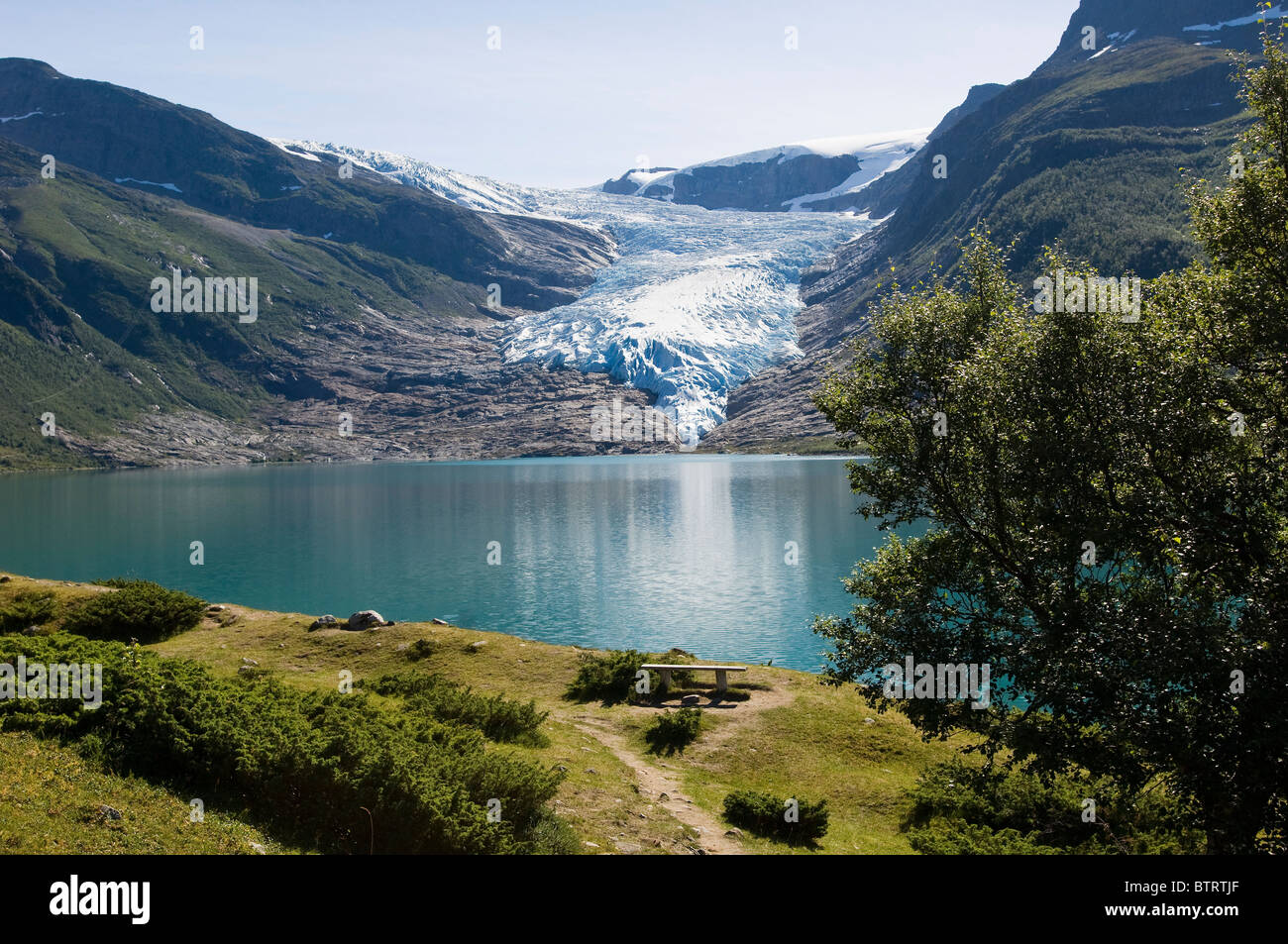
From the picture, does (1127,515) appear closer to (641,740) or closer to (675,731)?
(675,731)

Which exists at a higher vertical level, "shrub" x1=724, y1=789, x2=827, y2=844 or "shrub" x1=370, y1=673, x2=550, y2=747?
"shrub" x1=370, y1=673, x2=550, y2=747

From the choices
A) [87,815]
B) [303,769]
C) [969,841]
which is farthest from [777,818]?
[87,815]

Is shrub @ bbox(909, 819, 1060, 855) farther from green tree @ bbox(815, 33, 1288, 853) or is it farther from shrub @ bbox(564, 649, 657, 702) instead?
shrub @ bbox(564, 649, 657, 702)

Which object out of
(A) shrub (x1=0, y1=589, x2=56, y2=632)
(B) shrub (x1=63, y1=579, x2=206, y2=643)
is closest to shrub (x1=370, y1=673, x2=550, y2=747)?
(B) shrub (x1=63, y1=579, x2=206, y2=643)

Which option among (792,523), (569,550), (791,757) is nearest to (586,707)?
(791,757)

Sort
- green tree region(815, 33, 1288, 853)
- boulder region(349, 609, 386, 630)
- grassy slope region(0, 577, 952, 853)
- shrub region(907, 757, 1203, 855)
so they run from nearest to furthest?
green tree region(815, 33, 1288, 853) < shrub region(907, 757, 1203, 855) < grassy slope region(0, 577, 952, 853) < boulder region(349, 609, 386, 630)

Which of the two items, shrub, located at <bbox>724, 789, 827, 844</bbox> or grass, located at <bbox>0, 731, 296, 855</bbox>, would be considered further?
shrub, located at <bbox>724, 789, 827, 844</bbox>
